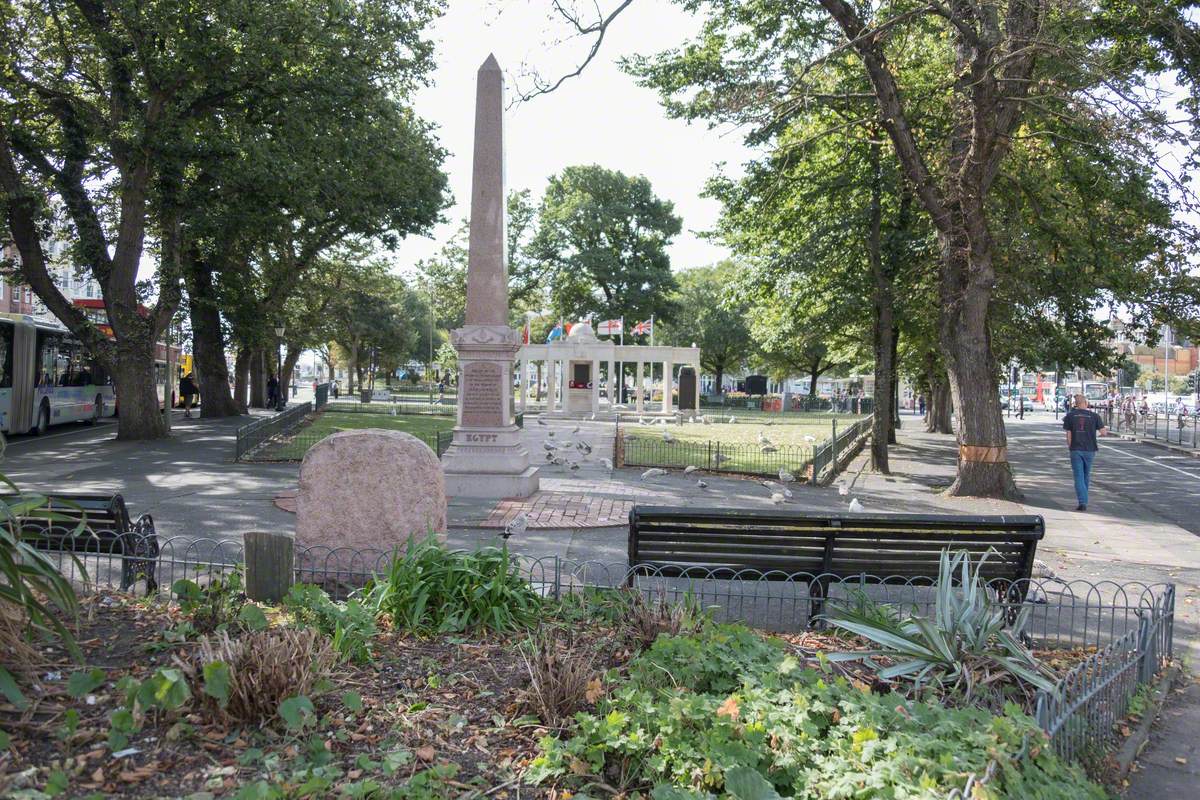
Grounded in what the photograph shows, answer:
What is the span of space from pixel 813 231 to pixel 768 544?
53.7 ft

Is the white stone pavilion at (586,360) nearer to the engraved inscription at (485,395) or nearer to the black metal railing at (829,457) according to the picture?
the black metal railing at (829,457)

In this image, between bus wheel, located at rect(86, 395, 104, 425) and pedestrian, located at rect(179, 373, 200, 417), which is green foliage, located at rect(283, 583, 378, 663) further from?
pedestrian, located at rect(179, 373, 200, 417)

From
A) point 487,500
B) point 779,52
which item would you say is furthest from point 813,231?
point 487,500

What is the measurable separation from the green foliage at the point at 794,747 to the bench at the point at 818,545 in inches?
95.2

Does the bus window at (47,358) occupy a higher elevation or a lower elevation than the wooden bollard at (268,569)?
higher

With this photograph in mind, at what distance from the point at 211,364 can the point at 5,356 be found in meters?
10.8

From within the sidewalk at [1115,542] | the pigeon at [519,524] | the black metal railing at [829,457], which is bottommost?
the sidewalk at [1115,542]

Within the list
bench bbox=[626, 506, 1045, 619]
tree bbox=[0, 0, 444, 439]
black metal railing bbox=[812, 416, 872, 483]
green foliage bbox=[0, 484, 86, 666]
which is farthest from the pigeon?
tree bbox=[0, 0, 444, 439]

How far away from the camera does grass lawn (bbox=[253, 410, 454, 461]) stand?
20281 millimetres

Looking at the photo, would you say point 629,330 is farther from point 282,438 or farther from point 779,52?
point 779,52

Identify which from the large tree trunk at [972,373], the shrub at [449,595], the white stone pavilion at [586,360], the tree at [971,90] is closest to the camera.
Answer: the shrub at [449,595]

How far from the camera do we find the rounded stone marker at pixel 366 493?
7.12 metres

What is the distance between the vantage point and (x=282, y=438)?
2389cm

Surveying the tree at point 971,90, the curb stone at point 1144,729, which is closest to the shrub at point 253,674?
the curb stone at point 1144,729
